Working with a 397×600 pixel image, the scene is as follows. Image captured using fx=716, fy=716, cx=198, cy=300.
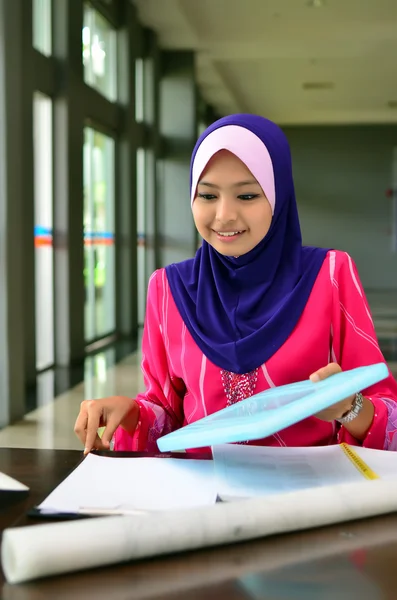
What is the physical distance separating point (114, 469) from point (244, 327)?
0.41 meters

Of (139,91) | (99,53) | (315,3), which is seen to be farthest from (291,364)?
(139,91)

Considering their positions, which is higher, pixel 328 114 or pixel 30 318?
pixel 328 114

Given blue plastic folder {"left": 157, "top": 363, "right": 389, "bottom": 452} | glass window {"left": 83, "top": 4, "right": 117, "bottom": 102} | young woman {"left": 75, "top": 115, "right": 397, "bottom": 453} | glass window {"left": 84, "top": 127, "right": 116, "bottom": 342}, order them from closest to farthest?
blue plastic folder {"left": 157, "top": 363, "right": 389, "bottom": 452} < young woman {"left": 75, "top": 115, "right": 397, "bottom": 453} < glass window {"left": 83, "top": 4, "right": 117, "bottom": 102} < glass window {"left": 84, "top": 127, "right": 116, "bottom": 342}

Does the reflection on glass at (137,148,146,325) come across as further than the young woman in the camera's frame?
Yes

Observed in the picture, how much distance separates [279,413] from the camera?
2.74 ft

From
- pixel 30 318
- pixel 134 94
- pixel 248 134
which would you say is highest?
pixel 134 94

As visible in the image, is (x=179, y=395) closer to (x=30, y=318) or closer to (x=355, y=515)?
(x=355, y=515)

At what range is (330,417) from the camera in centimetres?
105

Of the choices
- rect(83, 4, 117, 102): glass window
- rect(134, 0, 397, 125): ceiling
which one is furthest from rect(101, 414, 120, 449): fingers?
rect(134, 0, 397, 125): ceiling

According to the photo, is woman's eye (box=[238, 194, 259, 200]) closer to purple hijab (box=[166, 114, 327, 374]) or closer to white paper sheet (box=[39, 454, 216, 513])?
purple hijab (box=[166, 114, 327, 374])

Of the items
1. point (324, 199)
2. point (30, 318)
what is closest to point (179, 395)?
point (30, 318)

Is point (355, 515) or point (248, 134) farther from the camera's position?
point (248, 134)

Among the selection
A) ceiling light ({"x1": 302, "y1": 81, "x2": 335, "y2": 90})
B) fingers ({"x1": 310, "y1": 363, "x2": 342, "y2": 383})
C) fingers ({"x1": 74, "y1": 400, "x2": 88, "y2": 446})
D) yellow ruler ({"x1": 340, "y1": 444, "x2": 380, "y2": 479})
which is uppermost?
ceiling light ({"x1": 302, "y1": 81, "x2": 335, "y2": 90})

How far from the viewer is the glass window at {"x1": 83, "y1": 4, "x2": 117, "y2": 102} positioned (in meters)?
7.48
